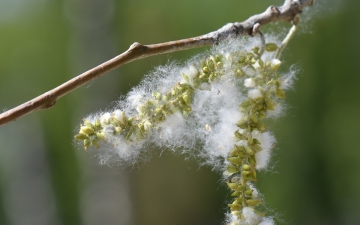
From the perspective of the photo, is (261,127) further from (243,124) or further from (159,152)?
(159,152)

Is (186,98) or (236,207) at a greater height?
(186,98)

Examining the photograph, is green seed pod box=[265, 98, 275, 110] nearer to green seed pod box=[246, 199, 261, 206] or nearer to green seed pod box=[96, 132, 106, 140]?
green seed pod box=[246, 199, 261, 206]

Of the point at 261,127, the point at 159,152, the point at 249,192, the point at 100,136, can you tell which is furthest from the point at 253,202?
the point at 159,152

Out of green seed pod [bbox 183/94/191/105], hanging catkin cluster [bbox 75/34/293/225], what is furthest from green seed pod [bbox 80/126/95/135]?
green seed pod [bbox 183/94/191/105]

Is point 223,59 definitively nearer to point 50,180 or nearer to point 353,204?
point 353,204

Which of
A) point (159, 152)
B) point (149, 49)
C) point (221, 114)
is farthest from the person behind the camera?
point (159, 152)

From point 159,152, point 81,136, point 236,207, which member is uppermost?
point 159,152
